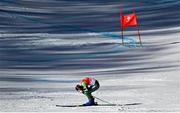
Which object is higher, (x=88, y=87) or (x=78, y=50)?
(x=88, y=87)

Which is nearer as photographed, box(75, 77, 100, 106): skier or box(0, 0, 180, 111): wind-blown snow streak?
box(75, 77, 100, 106): skier

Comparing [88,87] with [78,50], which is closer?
[88,87]

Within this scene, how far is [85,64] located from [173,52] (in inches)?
135

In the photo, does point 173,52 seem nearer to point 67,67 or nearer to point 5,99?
point 67,67

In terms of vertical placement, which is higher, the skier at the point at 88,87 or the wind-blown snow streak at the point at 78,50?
the skier at the point at 88,87

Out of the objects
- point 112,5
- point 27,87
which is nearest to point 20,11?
point 112,5

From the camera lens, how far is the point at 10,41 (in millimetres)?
29609

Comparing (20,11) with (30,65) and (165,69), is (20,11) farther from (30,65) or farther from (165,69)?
(165,69)

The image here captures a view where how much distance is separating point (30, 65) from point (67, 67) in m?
1.16

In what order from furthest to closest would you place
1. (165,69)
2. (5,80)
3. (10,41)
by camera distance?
1. (10,41)
2. (165,69)
3. (5,80)

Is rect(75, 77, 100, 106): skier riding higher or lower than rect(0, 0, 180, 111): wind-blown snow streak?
higher

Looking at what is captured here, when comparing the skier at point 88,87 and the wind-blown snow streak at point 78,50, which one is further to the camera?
the wind-blown snow streak at point 78,50

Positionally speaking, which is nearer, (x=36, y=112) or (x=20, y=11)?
(x=36, y=112)

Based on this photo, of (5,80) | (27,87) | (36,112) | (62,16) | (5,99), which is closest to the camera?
(36,112)
